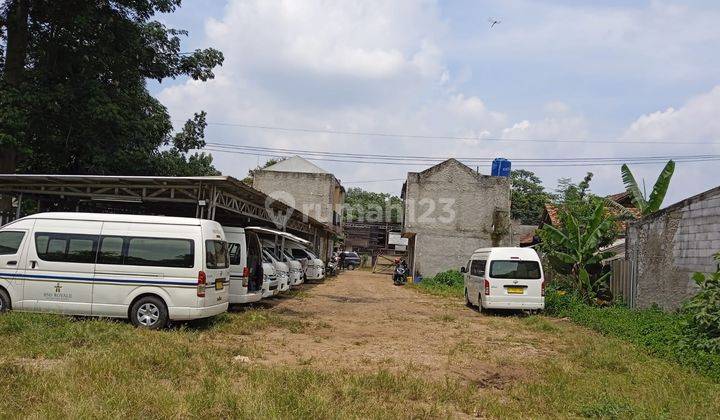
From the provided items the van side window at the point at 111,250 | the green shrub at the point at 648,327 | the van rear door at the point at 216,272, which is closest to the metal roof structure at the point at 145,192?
the van rear door at the point at 216,272

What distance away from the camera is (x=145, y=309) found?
9.98m

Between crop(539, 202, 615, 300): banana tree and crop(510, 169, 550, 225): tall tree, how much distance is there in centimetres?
3701

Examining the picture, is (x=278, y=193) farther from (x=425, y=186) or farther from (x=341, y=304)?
(x=341, y=304)

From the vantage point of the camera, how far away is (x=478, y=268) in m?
16.2

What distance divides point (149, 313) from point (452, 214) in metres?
24.0

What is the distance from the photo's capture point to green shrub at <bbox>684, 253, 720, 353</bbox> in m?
8.61

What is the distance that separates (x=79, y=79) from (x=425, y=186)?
1989cm

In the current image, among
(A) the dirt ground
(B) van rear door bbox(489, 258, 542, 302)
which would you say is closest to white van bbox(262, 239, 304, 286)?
(A) the dirt ground

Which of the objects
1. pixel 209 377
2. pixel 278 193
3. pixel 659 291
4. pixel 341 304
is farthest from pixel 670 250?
pixel 278 193

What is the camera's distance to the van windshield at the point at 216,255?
10.3m

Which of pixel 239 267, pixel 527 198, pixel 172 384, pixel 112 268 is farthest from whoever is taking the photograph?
pixel 527 198

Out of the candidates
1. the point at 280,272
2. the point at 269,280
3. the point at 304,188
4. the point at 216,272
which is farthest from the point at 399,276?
the point at 216,272

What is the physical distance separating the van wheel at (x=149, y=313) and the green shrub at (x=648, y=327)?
8.74 m

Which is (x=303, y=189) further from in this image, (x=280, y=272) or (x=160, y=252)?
(x=160, y=252)
